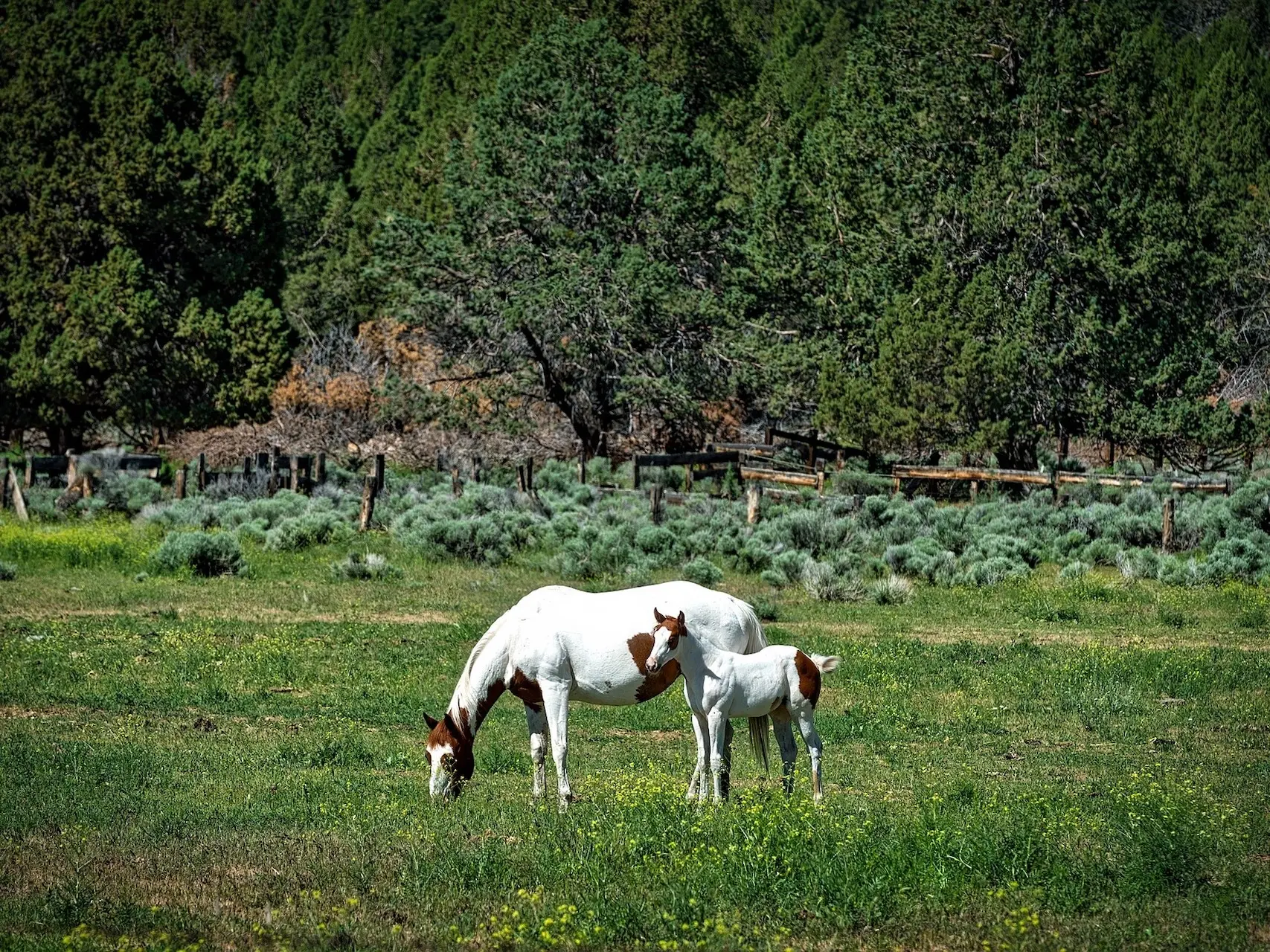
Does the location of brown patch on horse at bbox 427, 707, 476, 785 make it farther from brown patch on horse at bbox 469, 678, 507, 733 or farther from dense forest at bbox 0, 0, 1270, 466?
dense forest at bbox 0, 0, 1270, 466

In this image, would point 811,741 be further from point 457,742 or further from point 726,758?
point 457,742

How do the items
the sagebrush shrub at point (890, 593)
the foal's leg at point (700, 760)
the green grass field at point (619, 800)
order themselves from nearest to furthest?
the green grass field at point (619, 800) < the foal's leg at point (700, 760) < the sagebrush shrub at point (890, 593)

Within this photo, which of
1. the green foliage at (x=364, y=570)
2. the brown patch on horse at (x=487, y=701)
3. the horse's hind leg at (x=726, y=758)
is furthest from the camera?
the green foliage at (x=364, y=570)

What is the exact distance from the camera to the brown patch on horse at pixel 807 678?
12.0 meters

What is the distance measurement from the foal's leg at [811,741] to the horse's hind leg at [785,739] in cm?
17

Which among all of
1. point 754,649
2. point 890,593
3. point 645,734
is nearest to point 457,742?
point 754,649

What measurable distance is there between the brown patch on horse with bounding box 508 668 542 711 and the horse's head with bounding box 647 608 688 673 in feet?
3.80

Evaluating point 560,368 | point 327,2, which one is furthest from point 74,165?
point 327,2

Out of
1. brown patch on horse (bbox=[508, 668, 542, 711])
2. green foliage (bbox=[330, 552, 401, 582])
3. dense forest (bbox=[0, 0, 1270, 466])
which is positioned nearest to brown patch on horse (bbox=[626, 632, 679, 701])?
brown patch on horse (bbox=[508, 668, 542, 711])

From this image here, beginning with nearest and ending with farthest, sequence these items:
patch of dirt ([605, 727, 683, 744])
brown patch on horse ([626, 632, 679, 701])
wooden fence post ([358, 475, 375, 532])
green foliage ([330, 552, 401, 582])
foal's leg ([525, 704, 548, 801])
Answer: brown patch on horse ([626, 632, 679, 701]) < foal's leg ([525, 704, 548, 801]) < patch of dirt ([605, 727, 683, 744]) < green foliage ([330, 552, 401, 582]) < wooden fence post ([358, 475, 375, 532])

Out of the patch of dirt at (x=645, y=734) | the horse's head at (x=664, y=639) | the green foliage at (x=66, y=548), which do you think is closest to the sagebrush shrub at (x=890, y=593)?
Answer: the patch of dirt at (x=645, y=734)

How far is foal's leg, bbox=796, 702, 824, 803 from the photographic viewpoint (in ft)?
39.6

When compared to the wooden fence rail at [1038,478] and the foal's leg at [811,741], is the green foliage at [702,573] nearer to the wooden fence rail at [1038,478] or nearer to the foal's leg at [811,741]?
the wooden fence rail at [1038,478]

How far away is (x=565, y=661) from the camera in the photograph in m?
12.3
